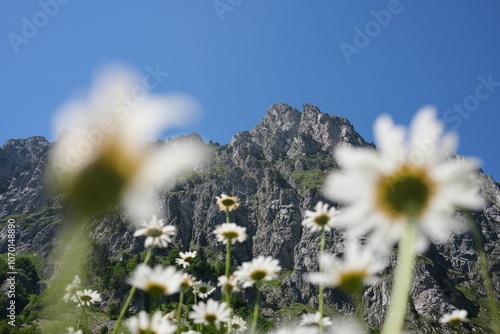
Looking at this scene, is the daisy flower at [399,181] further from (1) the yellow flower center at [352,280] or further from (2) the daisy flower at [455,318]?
(2) the daisy flower at [455,318]

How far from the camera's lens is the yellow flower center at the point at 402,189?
5.63 feet

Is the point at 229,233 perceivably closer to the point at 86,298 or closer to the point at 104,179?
the point at 86,298

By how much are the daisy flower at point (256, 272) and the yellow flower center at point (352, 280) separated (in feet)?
6.74

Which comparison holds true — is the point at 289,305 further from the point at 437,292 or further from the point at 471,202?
the point at 471,202

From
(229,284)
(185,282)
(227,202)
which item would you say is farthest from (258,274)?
(227,202)

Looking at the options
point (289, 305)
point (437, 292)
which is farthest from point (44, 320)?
point (437, 292)

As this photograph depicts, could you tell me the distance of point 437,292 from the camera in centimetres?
16338

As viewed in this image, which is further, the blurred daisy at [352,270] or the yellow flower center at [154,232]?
the yellow flower center at [154,232]

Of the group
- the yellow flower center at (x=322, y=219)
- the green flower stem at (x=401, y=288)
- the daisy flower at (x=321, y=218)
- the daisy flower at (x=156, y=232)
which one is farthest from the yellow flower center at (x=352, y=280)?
the daisy flower at (x=156, y=232)

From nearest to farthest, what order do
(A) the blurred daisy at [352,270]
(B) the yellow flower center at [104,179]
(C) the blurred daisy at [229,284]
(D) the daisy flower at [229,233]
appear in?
1. (B) the yellow flower center at [104,179]
2. (A) the blurred daisy at [352,270]
3. (C) the blurred daisy at [229,284]
4. (D) the daisy flower at [229,233]

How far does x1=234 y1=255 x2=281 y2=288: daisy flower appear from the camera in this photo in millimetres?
4539

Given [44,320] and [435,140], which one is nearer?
[435,140]

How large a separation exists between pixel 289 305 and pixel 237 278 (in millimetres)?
176319

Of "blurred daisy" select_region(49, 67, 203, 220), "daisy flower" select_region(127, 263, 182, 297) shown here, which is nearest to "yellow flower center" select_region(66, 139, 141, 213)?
"blurred daisy" select_region(49, 67, 203, 220)
